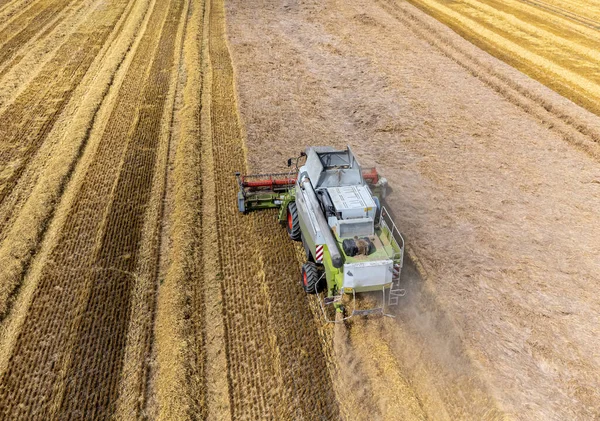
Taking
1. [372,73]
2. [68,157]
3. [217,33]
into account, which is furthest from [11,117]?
[372,73]

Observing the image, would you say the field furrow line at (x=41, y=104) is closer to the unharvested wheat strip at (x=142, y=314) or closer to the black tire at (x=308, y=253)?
the unharvested wheat strip at (x=142, y=314)

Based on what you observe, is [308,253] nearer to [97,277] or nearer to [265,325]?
[265,325]

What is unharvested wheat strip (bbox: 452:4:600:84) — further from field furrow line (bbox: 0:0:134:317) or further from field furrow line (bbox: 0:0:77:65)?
field furrow line (bbox: 0:0:77:65)

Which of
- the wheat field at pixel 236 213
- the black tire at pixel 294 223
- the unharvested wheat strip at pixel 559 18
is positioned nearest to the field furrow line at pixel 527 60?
the wheat field at pixel 236 213

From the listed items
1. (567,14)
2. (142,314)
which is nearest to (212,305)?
(142,314)

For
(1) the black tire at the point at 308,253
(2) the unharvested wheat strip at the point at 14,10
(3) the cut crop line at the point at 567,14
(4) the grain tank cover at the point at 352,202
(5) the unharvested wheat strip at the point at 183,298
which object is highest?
(2) the unharvested wheat strip at the point at 14,10

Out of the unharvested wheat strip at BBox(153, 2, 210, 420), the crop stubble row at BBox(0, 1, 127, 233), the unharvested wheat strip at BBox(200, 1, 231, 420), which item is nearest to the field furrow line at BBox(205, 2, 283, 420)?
the unharvested wheat strip at BBox(200, 1, 231, 420)

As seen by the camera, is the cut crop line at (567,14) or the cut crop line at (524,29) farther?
the cut crop line at (567,14)
